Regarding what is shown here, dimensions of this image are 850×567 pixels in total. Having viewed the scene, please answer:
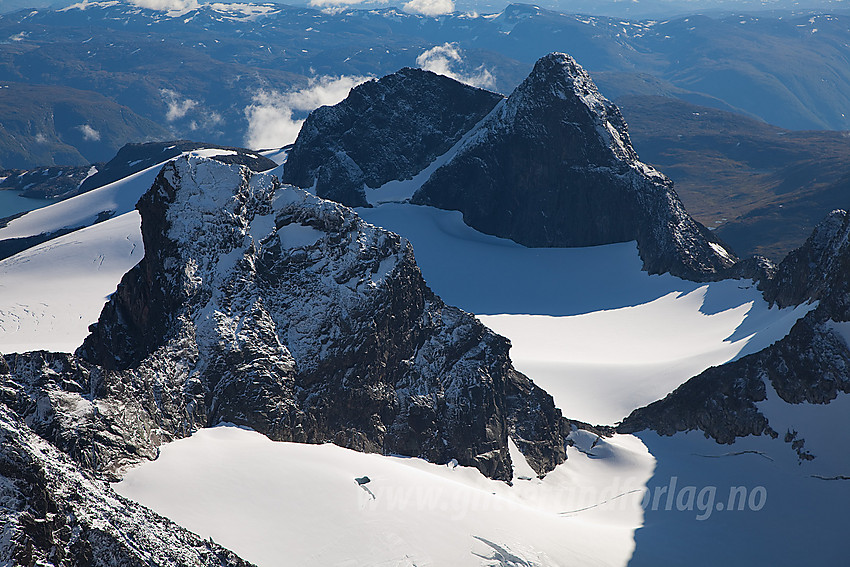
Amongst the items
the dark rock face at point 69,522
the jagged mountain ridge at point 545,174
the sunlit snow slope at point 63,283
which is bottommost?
the sunlit snow slope at point 63,283

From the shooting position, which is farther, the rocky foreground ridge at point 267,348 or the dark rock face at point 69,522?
the rocky foreground ridge at point 267,348

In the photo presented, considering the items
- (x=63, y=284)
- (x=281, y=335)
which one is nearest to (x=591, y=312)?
(x=281, y=335)

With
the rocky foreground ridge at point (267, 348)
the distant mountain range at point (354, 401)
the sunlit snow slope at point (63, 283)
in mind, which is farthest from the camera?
the sunlit snow slope at point (63, 283)

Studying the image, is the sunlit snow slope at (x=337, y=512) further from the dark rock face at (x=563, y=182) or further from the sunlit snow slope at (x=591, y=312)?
the dark rock face at (x=563, y=182)

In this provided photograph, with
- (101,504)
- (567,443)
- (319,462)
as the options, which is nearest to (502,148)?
(567,443)

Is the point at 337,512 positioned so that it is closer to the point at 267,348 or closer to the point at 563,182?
the point at 267,348

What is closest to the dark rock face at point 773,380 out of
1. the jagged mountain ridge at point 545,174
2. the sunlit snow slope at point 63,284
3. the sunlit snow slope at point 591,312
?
the sunlit snow slope at point 591,312

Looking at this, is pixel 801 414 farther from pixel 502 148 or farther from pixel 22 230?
pixel 22 230
